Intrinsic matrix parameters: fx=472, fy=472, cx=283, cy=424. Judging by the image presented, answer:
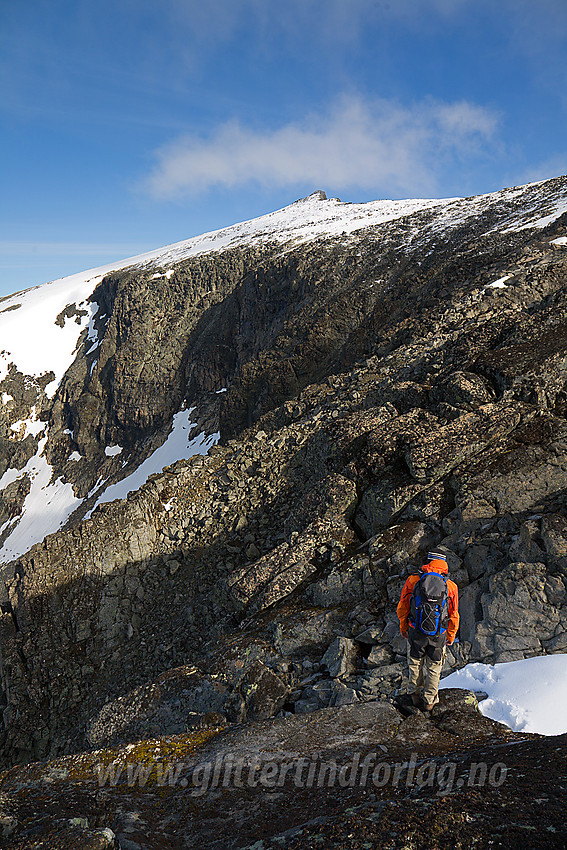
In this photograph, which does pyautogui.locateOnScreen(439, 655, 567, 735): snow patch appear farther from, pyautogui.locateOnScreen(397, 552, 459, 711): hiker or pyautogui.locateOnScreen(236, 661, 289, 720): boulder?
pyautogui.locateOnScreen(236, 661, 289, 720): boulder

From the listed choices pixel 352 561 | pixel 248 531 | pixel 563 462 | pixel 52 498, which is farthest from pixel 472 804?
pixel 52 498

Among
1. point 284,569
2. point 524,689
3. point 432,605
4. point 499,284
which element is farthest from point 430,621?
point 499,284

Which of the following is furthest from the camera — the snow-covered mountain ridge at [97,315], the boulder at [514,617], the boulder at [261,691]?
the snow-covered mountain ridge at [97,315]

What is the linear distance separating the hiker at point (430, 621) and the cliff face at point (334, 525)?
1099mm

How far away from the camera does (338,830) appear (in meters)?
4.01

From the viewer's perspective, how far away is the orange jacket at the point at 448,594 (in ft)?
22.0

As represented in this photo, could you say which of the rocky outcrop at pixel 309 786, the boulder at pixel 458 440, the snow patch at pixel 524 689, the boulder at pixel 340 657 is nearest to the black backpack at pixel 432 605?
the rocky outcrop at pixel 309 786

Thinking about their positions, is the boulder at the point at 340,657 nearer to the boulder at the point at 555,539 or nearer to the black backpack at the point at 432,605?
the black backpack at the point at 432,605

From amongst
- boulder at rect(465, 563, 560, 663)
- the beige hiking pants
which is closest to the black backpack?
the beige hiking pants

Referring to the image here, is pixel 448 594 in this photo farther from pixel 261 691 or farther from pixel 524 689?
pixel 261 691

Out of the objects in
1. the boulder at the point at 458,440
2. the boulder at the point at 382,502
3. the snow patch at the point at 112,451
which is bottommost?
the boulder at the point at 382,502

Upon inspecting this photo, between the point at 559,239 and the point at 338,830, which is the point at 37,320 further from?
the point at 338,830

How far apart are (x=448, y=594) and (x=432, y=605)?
0.29 metres

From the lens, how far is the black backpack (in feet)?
21.7
